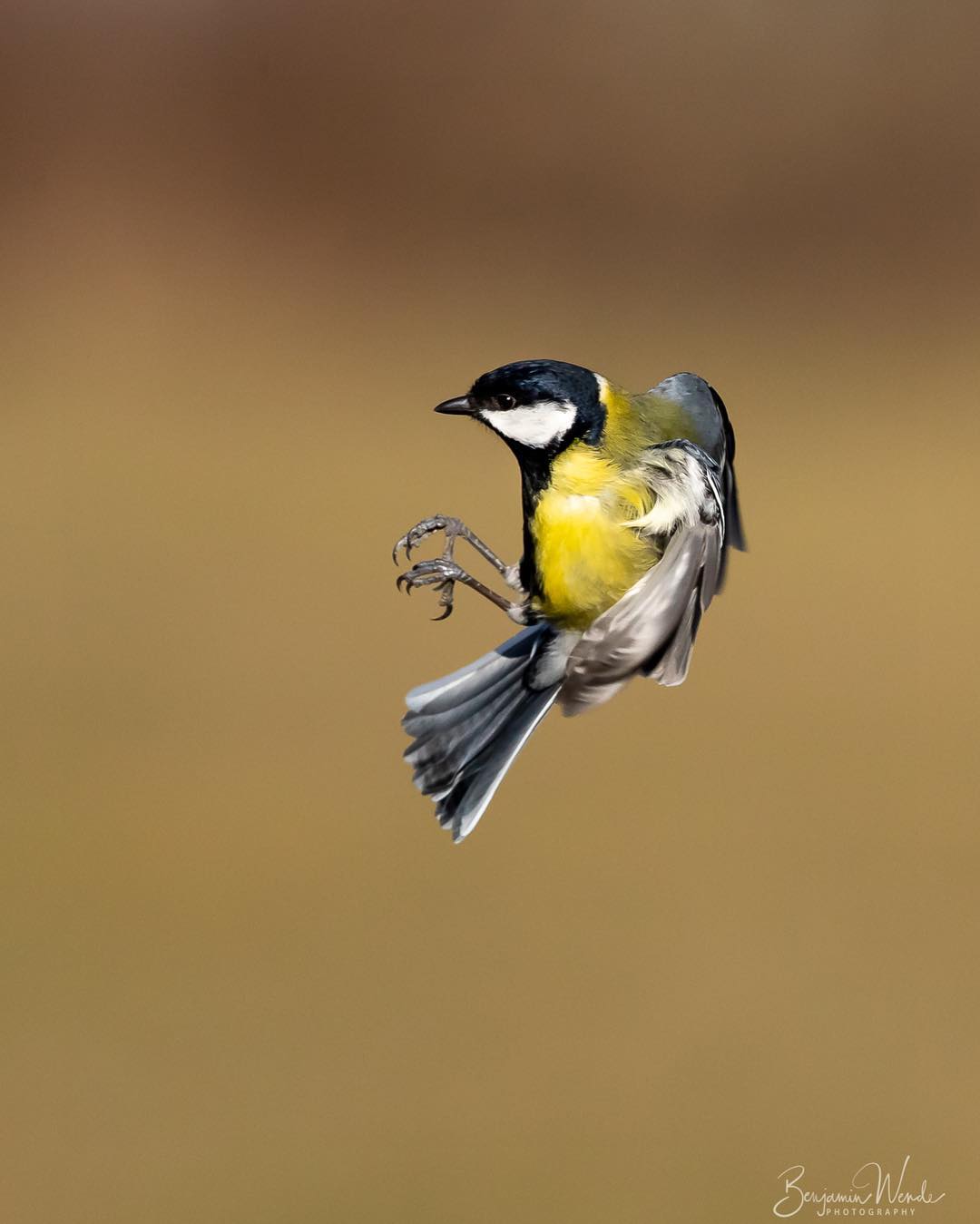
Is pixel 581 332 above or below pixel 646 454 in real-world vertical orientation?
above

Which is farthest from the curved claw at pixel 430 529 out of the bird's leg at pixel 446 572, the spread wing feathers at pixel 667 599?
the spread wing feathers at pixel 667 599

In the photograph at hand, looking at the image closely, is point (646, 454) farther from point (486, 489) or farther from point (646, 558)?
point (486, 489)

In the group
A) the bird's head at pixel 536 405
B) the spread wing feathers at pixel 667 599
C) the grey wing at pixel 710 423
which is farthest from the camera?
the grey wing at pixel 710 423

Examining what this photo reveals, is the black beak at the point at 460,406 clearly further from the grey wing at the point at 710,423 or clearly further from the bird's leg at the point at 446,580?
the grey wing at the point at 710,423

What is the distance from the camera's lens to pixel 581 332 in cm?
239

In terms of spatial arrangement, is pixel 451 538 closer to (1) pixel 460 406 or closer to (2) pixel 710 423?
(1) pixel 460 406

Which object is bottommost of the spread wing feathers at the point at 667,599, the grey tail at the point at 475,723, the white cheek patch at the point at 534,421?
the grey tail at the point at 475,723

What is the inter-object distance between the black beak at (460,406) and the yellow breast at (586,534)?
8 cm

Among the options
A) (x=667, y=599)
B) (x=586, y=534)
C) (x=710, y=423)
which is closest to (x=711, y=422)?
(x=710, y=423)

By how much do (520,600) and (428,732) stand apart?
11 cm

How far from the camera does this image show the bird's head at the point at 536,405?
72 centimetres

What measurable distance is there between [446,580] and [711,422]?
0.26m

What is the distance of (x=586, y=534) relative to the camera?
794 millimetres

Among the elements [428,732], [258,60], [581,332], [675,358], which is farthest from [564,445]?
[258,60]
